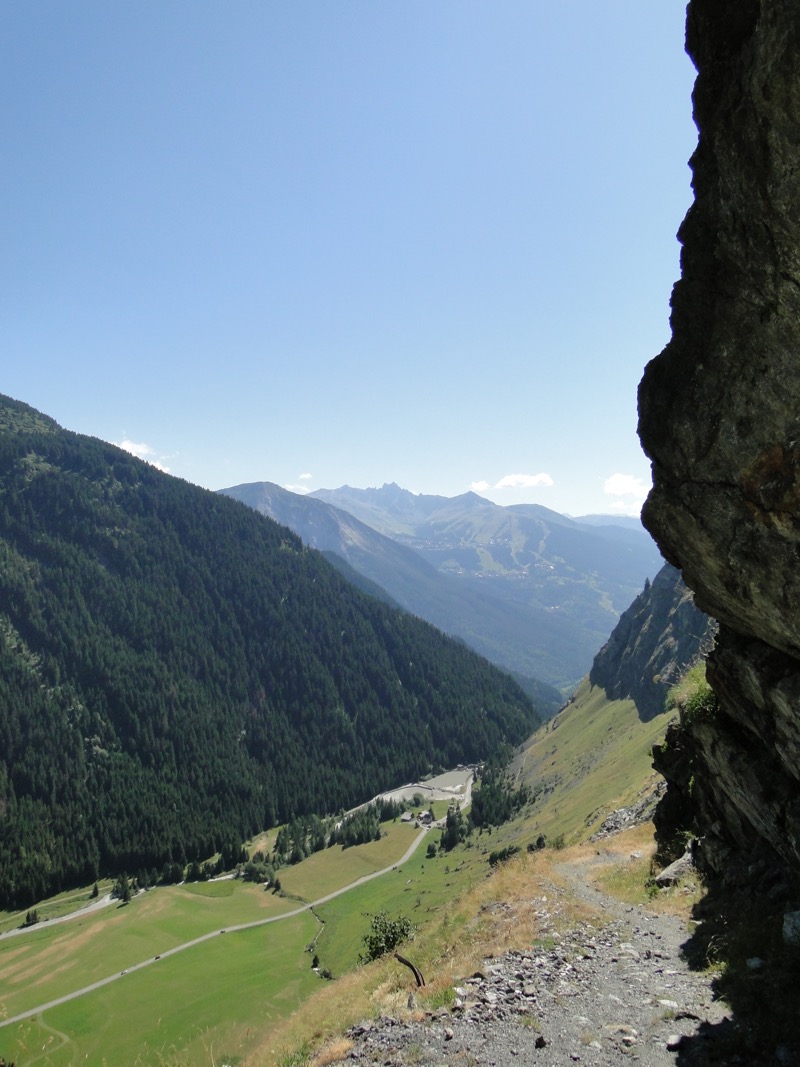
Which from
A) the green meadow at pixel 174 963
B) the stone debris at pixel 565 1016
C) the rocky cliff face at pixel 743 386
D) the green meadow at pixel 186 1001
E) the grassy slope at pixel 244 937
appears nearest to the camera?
the rocky cliff face at pixel 743 386

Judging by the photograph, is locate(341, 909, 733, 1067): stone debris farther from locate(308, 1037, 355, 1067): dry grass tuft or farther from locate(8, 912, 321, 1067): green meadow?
locate(8, 912, 321, 1067): green meadow

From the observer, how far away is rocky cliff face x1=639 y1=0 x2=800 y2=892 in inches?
509

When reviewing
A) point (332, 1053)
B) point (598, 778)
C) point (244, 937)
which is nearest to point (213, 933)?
→ point (244, 937)

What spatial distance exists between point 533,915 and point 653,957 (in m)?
7.80

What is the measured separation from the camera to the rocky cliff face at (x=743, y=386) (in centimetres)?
1292

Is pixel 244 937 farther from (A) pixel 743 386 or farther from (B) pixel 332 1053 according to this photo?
(A) pixel 743 386

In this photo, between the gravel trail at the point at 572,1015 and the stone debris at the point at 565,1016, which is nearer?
the gravel trail at the point at 572,1015

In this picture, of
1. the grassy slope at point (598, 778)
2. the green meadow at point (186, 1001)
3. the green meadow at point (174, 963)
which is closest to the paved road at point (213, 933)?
the green meadow at point (174, 963)

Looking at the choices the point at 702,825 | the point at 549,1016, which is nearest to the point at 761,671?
the point at 549,1016

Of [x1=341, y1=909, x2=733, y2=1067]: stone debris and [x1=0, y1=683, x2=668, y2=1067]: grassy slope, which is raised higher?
[x1=341, y1=909, x2=733, y2=1067]: stone debris

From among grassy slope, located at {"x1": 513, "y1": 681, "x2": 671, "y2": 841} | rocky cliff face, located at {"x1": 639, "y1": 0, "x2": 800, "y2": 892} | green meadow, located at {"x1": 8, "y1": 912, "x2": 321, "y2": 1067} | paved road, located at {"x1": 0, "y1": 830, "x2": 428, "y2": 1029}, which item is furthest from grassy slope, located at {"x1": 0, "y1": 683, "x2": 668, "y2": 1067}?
rocky cliff face, located at {"x1": 639, "y1": 0, "x2": 800, "y2": 892}

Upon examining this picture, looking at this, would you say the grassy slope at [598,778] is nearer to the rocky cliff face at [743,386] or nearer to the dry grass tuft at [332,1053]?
the rocky cliff face at [743,386]

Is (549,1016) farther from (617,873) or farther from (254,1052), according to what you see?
(617,873)

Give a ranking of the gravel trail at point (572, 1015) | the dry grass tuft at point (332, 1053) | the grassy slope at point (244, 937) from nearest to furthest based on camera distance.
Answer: the gravel trail at point (572, 1015) → the dry grass tuft at point (332, 1053) → the grassy slope at point (244, 937)
